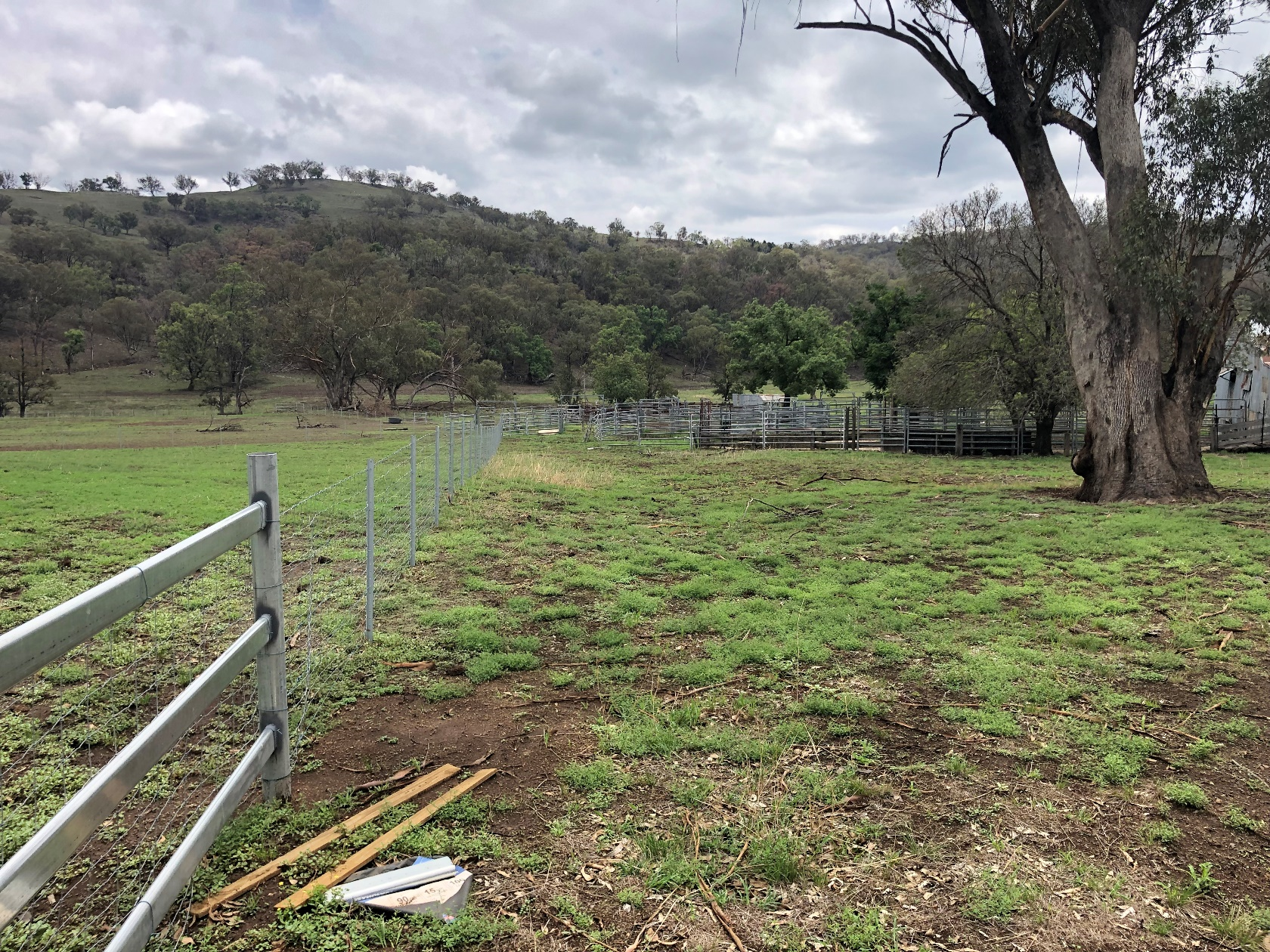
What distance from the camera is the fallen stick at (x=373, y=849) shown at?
2.64m

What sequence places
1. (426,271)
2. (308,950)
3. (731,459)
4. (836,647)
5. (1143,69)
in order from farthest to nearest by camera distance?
(426,271)
(731,459)
(1143,69)
(836,647)
(308,950)

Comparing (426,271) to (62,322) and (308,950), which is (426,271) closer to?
(62,322)

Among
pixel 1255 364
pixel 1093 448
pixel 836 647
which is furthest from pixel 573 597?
pixel 1255 364

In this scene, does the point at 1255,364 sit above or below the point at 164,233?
below

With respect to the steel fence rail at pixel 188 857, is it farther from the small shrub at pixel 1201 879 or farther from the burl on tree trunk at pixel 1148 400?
the burl on tree trunk at pixel 1148 400

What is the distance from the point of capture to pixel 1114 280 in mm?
13359

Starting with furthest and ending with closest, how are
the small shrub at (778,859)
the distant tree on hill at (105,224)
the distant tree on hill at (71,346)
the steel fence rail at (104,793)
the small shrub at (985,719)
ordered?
the distant tree on hill at (105,224), the distant tree on hill at (71,346), the small shrub at (985,719), the small shrub at (778,859), the steel fence rail at (104,793)

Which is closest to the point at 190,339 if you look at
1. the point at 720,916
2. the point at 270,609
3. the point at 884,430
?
the point at 884,430

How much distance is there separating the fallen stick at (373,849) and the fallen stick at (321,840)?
5.0 inches

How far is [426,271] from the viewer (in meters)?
99.9

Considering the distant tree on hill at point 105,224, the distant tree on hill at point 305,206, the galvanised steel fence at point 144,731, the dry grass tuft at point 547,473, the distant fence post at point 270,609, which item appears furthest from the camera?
the distant tree on hill at point 305,206

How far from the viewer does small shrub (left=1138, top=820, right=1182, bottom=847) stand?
307 cm

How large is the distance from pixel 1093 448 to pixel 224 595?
1415 centimetres

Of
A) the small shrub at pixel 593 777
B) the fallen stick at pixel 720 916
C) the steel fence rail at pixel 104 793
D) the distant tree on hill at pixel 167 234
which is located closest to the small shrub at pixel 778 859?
the fallen stick at pixel 720 916
